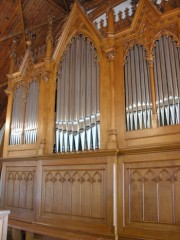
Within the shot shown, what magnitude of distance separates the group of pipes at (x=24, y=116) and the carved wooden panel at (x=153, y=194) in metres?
2.50

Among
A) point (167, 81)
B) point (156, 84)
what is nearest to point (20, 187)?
point (156, 84)

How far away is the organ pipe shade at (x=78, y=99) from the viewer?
4.51 metres

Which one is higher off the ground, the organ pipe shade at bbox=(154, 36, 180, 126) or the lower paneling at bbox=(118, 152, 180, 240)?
the organ pipe shade at bbox=(154, 36, 180, 126)

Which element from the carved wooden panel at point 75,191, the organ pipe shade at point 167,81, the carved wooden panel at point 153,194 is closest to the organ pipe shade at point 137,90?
the organ pipe shade at point 167,81

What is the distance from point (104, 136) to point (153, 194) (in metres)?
1.23

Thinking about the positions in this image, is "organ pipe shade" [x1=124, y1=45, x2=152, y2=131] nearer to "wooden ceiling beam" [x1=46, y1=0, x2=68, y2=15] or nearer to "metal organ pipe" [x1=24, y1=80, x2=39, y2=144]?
"metal organ pipe" [x1=24, y1=80, x2=39, y2=144]

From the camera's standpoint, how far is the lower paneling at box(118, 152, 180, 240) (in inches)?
135

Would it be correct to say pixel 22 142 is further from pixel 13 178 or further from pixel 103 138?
pixel 103 138

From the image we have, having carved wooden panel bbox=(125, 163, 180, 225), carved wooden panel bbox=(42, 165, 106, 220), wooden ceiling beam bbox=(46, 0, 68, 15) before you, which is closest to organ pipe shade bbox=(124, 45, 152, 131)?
carved wooden panel bbox=(125, 163, 180, 225)

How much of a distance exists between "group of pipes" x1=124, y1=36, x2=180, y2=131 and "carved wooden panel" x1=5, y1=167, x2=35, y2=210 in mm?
2513

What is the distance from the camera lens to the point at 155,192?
3605 millimetres

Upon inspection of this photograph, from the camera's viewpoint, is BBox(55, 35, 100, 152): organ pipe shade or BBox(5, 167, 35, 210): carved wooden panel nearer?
BBox(55, 35, 100, 152): organ pipe shade

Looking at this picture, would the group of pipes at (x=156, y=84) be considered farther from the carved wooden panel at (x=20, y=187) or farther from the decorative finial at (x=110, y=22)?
the carved wooden panel at (x=20, y=187)

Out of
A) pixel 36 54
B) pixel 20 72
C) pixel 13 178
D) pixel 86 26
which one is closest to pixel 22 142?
pixel 13 178
